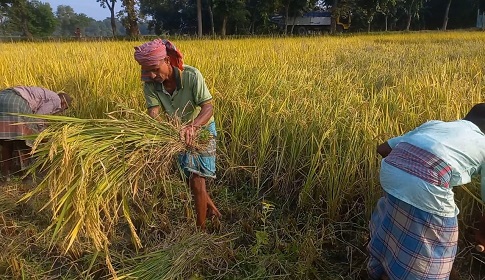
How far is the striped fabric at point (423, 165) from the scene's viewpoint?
1.34 metres

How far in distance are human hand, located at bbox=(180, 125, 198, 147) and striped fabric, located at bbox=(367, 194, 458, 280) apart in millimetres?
864

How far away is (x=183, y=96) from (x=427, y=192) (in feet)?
4.38

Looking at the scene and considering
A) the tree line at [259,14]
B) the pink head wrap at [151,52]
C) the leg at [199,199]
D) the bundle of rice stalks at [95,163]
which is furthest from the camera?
the tree line at [259,14]

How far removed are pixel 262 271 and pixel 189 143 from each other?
26.4 inches

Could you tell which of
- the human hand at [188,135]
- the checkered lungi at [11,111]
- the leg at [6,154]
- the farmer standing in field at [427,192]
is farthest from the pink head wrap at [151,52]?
the leg at [6,154]

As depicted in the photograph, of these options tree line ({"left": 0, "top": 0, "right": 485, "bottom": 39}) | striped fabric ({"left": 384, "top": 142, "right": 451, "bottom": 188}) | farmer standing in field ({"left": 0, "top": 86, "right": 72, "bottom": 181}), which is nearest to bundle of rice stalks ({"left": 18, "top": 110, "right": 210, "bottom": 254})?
striped fabric ({"left": 384, "top": 142, "right": 451, "bottom": 188})

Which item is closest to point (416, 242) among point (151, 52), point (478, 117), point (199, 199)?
point (478, 117)

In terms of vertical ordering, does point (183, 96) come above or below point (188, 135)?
above

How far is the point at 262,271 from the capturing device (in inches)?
69.7

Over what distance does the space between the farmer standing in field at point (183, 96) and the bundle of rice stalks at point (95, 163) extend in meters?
0.24

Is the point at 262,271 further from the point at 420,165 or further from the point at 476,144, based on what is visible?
the point at 476,144

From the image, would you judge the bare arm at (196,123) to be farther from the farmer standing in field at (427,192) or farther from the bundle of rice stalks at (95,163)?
the farmer standing in field at (427,192)

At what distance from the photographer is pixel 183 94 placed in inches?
85.0

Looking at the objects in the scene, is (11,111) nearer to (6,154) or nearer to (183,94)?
(6,154)
